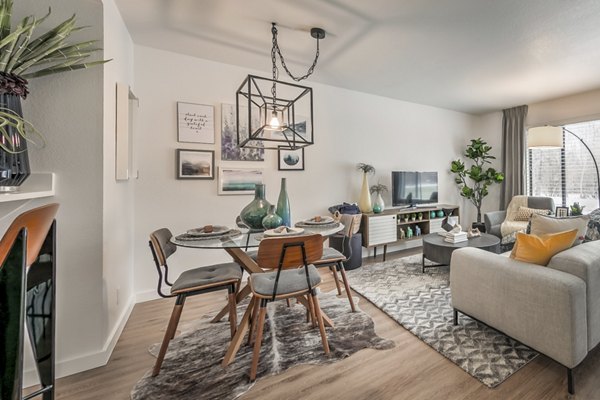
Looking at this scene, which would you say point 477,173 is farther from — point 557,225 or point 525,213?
point 557,225

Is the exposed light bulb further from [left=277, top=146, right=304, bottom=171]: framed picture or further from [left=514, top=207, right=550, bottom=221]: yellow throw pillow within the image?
[left=514, top=207, right=550, bottom=221]: yellow throw pillow

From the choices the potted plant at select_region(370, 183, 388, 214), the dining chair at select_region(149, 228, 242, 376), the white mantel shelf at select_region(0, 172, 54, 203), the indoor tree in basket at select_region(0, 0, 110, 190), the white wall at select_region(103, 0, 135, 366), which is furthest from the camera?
the potted plant at select_region(370, 183, 388, 214)

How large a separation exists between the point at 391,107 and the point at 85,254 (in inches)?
177

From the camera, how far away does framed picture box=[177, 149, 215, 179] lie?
114 inches

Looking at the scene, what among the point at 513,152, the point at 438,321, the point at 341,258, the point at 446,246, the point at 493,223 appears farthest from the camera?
the point at 513,152

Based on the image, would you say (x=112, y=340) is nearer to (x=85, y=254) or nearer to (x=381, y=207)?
(x=85, y=254)

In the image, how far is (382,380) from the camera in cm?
159

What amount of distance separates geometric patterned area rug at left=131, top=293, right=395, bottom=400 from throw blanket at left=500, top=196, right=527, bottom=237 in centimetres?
318

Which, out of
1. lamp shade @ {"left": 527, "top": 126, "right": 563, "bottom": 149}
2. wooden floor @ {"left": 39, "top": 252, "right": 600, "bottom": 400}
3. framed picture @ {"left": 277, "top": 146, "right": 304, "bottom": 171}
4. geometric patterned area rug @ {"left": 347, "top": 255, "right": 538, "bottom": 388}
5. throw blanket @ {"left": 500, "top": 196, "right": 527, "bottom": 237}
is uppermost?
lamp shade @ {"left": 527, "top": 126, "right": 563, "bottom": 149}

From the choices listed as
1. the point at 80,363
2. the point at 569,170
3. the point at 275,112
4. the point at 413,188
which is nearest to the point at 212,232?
the point at 275,112

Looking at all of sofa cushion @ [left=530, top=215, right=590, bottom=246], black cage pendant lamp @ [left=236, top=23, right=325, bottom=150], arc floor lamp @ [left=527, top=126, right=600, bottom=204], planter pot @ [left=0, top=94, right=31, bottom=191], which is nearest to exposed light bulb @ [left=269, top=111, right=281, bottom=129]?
black cage pendant lamp @ [left=236, top=23, right=325, bottom=150]

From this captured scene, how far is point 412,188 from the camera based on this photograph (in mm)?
4352

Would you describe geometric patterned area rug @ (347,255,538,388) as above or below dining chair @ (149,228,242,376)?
below

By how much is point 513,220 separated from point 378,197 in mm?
2454
